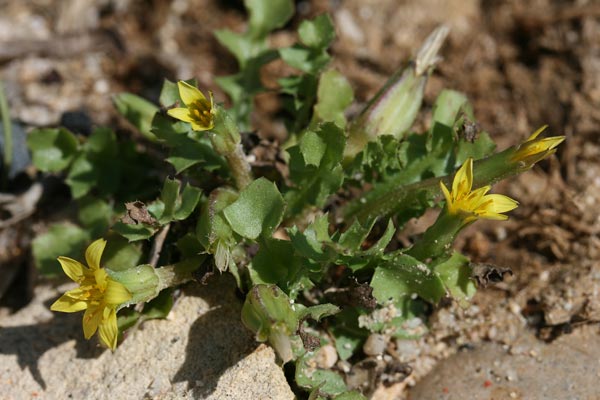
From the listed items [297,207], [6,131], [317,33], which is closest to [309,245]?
[297,207]

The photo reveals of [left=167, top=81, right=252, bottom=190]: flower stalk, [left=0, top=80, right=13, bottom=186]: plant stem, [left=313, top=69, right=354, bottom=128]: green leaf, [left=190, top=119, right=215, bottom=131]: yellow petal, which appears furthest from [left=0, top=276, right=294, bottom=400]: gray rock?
[left=0, top=80, right=13, bottom=186]: plant stem

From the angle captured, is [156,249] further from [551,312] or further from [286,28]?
[286,28]

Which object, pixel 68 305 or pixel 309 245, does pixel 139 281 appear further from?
pixel 309 245

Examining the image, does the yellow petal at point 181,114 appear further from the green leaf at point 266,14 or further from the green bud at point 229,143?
the green leaf at point 266,14

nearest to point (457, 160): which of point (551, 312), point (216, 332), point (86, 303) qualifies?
point (551, 312)

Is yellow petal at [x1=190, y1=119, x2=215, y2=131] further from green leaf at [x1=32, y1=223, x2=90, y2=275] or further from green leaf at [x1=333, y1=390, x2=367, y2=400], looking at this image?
green leaf at [x1=333, y1=390, x2=367, y2=400]

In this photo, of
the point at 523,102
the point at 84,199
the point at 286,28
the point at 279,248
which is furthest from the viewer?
the point at 286,28
